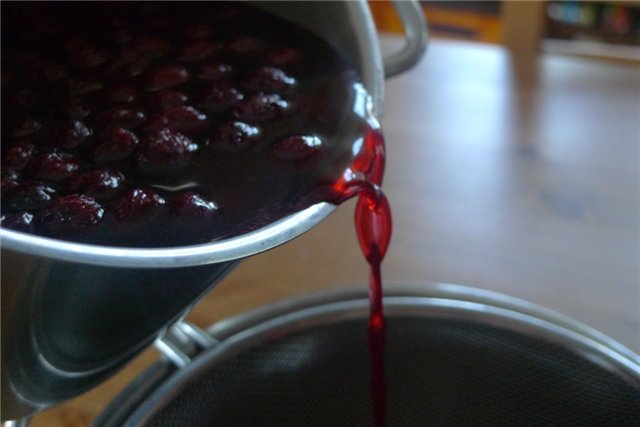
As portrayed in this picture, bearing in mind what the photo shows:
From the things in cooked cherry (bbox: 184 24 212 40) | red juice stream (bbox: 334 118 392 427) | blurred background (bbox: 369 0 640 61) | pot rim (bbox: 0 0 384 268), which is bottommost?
blurred background (bbox: 369 0 640 61)

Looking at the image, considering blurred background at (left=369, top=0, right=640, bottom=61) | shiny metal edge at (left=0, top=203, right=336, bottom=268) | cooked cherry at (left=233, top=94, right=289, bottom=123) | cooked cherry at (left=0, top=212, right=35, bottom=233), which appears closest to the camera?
shiny metal edge at (left=0, top=203, right=336, bottom=268)

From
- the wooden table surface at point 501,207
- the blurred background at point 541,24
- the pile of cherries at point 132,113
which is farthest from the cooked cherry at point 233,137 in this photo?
the blurred background at point 541,24

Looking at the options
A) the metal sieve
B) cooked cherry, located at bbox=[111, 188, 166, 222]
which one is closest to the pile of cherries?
cooked cherry, located at bbox=[111, 188, 166, 222]

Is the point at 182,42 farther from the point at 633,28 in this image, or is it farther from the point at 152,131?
the point at 633,28

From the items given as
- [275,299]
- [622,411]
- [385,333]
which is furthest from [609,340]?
[275,299]

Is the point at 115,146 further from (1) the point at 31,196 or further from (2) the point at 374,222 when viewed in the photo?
(2) the point at 374,222

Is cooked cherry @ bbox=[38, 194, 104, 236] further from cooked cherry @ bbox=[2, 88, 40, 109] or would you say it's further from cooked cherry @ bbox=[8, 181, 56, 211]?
cooked cherry @ bbox=[2, 88, 40, 109]
